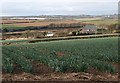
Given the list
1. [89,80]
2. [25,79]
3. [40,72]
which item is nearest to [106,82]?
[89,80]

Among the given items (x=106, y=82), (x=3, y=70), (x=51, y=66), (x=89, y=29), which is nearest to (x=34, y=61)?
(x=51, y=66)

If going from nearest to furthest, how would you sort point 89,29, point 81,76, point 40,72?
1. point 81,76
2. point 40,72
3. point 89,29

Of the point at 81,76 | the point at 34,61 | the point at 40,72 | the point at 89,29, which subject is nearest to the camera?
the point at 81,76

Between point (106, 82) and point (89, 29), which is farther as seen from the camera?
point (89, 29)

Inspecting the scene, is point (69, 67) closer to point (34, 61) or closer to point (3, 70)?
point (3, 70)

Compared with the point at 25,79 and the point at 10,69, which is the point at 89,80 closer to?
the point at 25,79

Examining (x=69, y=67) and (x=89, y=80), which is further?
(x=69, y=67)

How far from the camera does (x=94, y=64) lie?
15.3m

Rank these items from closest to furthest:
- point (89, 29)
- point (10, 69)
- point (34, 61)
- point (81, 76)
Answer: point (81, 76)
point (10, 69)
point (34, 61)
point (89, 29)

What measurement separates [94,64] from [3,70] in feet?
13.9

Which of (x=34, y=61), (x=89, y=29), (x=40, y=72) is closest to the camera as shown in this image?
(x=40, y=72)

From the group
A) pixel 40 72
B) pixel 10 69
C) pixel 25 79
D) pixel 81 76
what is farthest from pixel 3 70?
pixel 81 76

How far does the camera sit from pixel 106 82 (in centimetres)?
1090

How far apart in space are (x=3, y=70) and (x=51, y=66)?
92.9 inches
